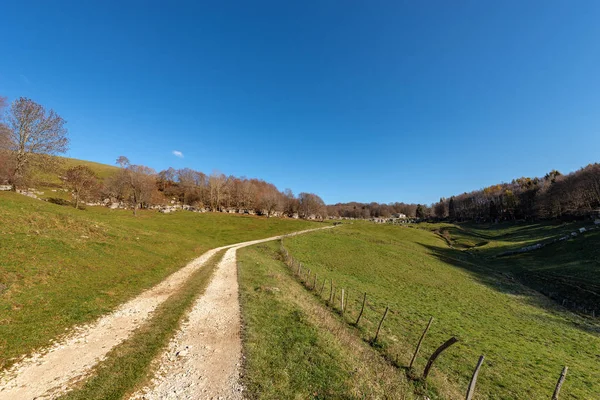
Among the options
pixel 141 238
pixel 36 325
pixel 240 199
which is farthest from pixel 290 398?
pixel 240 199

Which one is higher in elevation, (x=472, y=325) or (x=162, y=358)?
(x=162, y=358)

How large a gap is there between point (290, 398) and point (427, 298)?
28.6m

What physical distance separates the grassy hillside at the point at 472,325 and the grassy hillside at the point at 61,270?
497 inches

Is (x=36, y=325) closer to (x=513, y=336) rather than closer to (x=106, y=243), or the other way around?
(x=106, y=243)

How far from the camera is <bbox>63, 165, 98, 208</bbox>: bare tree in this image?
223 feet

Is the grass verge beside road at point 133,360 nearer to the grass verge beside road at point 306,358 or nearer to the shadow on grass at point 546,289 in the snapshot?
the grass verge beside road at point 306,358

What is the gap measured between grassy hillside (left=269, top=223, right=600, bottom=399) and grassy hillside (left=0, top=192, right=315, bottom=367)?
41.4ft

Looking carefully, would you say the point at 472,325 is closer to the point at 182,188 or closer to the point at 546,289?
the point at 546,289

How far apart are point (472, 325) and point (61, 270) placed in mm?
38698

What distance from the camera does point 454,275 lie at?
44.8 meters

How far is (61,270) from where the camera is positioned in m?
19.8

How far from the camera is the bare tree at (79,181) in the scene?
6800cm

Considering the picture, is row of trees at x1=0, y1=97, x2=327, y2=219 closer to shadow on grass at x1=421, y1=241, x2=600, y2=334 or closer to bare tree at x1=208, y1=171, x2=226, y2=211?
bare tree at x1=208, y1=171, x2=226, y2=211

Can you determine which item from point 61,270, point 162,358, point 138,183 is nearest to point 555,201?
point 162,358
